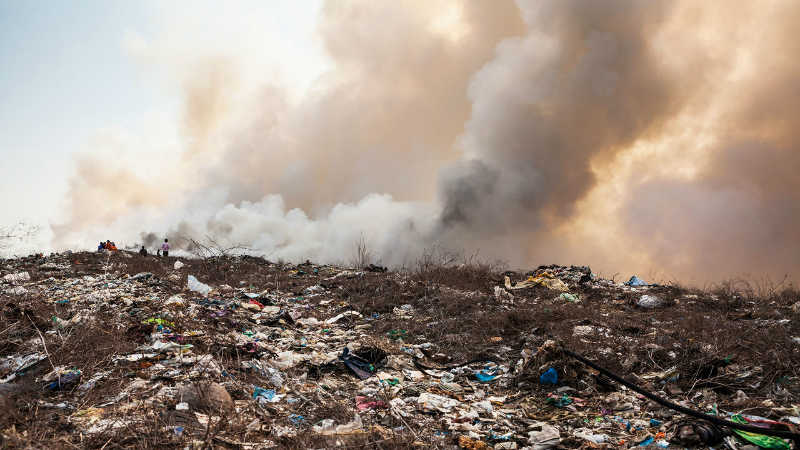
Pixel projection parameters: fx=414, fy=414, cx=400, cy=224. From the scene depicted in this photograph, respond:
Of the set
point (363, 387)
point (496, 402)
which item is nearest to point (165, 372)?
point (363, 387)

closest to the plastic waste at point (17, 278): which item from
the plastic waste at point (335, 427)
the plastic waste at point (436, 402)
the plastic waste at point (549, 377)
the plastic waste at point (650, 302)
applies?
the plastic waste at point (335, 427)

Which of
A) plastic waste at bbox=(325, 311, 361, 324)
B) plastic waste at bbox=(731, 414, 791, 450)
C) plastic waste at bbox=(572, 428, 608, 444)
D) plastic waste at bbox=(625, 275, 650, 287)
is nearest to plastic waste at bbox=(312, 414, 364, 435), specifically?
plastic waste at bbox=(572, 428, 608, 444)

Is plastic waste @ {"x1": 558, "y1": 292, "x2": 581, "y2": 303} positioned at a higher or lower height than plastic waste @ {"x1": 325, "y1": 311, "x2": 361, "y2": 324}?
higher

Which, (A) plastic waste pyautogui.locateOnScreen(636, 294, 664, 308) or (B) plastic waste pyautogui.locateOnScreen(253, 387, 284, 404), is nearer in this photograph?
(B) plastic waste pyautogui.locateOnScreen(253, 387, 284, 404)

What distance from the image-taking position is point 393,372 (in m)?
4.38

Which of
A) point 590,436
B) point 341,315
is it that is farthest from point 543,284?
point 590,436

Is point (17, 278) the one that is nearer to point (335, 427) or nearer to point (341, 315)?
point (341, 315)

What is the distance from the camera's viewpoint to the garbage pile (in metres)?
2.74

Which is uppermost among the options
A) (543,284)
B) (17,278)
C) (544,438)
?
(17,278)

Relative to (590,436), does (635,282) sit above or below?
above

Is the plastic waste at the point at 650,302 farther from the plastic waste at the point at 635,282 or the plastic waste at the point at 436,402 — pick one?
the plastic waste at the point at 436,402

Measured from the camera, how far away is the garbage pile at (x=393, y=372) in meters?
2.74

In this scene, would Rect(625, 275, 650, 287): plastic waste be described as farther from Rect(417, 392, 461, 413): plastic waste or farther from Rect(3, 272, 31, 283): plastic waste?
Rect(3, 272, 31, 283): plastic waste

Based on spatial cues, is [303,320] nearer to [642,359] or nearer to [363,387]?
[363,387]
